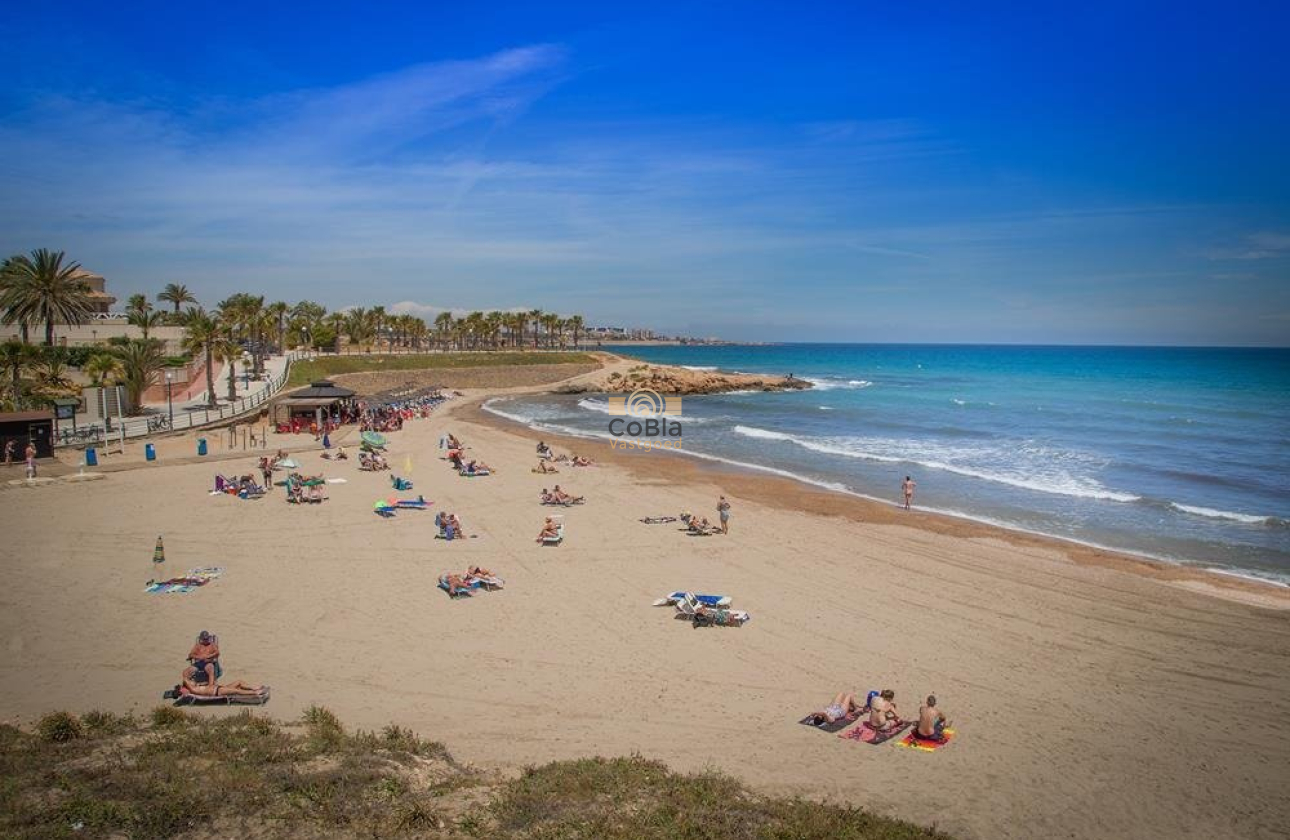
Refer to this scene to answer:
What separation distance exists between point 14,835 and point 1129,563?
65.9ft

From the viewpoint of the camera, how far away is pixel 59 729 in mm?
7516

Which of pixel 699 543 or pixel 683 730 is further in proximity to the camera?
pixel 699 543

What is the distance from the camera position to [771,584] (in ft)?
50.3

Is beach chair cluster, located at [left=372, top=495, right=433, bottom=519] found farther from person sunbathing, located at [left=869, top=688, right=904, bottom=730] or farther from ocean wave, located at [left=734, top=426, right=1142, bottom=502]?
ocean wave, located at [left=734, top=426, right=1142, bottom=502]

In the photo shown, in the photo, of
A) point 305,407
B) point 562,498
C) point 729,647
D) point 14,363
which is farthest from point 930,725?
point 14,363

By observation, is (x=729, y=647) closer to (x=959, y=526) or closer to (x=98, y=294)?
(x=959, y=526)

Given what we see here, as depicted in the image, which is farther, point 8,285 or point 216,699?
point 8,285

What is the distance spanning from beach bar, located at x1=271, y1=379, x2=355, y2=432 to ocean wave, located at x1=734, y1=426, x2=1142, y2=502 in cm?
2204

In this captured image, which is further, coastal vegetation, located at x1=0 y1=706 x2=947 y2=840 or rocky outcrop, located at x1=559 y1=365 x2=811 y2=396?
rocky outcrop, located at x1=559 y1=365 x2=811 y2=396

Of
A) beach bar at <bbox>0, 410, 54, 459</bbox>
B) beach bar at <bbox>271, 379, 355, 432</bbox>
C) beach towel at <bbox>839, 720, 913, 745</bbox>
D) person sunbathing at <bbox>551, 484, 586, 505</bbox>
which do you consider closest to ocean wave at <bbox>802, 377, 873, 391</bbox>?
beach bar at <bbox>271, 379, 355, 432</bbox>

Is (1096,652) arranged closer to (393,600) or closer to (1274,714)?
(1274,714)

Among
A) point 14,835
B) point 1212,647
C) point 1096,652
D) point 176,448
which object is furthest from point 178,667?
point 176,448

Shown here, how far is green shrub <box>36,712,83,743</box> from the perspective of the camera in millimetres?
7477

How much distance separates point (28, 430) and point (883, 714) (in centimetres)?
2889
